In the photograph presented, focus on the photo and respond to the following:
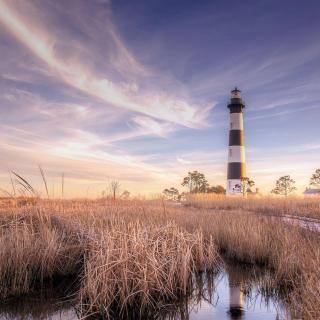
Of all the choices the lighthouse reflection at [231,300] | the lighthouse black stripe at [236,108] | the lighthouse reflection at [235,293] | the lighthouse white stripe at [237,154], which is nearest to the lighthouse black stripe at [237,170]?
the lighthouse white stripe at [237,154]

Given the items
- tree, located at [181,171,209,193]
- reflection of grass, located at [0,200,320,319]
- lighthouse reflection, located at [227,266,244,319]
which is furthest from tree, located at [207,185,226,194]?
lighthouse reflection, located at [227,266,244,319]

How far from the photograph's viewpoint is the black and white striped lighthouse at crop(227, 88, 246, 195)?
31.4m

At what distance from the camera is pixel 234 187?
3147 centimetres

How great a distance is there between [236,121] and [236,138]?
4.57ft

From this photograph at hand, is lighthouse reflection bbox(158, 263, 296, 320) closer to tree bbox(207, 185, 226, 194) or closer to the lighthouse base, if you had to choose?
the lighthouse base

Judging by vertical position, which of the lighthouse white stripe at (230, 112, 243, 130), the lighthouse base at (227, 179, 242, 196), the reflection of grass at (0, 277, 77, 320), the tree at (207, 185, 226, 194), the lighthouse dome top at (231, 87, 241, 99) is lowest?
the reflection of grass at (0, 277, 77, 320)

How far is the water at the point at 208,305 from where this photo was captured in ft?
18.7

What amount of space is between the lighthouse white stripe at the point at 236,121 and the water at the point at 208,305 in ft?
82.1

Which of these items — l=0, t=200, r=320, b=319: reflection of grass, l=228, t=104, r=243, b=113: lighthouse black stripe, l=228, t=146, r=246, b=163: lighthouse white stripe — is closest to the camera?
l=0, t=200, r=320, b=319: reflection of grass

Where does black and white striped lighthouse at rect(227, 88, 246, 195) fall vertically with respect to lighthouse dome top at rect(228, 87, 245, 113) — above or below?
below

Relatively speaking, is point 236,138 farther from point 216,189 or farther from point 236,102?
point 216,189

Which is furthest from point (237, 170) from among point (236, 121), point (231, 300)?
point (231, 300)

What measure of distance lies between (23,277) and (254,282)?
4092mm

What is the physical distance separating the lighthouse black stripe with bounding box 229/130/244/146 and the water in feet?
80.6
